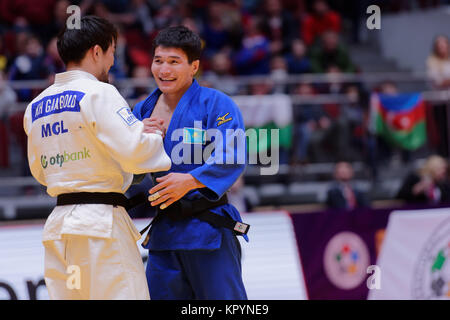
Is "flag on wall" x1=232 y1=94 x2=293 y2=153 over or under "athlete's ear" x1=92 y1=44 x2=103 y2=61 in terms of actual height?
under

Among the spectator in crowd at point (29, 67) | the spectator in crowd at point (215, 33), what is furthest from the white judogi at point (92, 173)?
the spectator in crowd at point (215, 33)

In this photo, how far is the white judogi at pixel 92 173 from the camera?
3.40 m

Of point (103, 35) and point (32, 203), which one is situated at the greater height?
point (103, 35)

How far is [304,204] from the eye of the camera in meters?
8.82

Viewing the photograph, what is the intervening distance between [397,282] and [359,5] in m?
8.61

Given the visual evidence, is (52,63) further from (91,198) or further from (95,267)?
(95,267)

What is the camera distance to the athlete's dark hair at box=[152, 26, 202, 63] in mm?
3885

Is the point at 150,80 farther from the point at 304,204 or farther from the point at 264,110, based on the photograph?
the point at 304,204

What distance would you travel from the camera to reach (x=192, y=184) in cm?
367

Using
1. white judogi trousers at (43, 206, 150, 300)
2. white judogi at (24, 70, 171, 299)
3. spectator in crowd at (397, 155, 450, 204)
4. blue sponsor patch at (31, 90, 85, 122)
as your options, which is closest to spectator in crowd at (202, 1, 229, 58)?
spectator in crowd at (397, 155, 450, 204)

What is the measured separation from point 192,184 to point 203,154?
9.5 inches

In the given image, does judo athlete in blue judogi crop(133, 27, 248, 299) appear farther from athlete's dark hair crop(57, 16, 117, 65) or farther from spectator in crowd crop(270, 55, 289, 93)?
spectator in crowd crop(270, 55, 289, 93)

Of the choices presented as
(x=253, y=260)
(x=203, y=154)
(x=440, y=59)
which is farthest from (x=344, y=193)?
(x=203, y=154)
